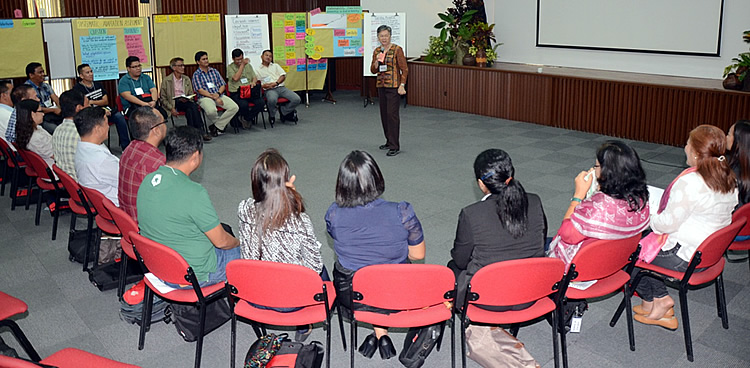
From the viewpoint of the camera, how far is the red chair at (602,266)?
2723mm

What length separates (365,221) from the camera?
276 centimetres

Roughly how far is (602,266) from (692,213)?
0.65 meters

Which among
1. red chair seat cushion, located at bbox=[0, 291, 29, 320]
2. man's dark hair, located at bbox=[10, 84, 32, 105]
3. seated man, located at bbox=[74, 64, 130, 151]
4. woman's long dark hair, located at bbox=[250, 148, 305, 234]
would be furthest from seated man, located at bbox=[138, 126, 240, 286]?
seated man, located at bbox=[74, 64, 130, 151]

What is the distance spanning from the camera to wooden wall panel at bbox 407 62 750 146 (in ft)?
24.0

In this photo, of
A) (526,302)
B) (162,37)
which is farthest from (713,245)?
(162,37)

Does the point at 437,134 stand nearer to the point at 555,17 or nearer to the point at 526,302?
the point at 555,17

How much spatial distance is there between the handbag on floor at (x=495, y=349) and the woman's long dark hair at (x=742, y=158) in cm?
172

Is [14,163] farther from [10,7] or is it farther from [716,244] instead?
[716,244]

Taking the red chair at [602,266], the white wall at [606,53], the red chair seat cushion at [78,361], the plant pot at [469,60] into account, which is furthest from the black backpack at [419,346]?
the plant pot at [469,60]

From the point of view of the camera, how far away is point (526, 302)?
2689 millimetres

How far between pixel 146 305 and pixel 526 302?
6.41ft

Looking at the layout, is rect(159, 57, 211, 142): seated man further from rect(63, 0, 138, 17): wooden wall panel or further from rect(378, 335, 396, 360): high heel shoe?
rect(378, 335, 396, 360): high heel shoe

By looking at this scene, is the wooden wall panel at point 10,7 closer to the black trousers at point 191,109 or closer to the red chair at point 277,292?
the black trousers at point 191,109

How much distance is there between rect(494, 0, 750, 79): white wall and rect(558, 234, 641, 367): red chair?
6.38 m
